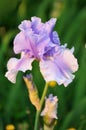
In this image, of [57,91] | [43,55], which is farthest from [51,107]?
[57,91]

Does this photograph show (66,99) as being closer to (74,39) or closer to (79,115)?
(79,115)

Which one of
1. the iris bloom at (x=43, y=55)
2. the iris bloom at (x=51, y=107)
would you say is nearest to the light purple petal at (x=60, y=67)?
the iris bloom at (x=43, y=55)

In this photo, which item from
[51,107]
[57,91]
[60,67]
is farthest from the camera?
[57,91]

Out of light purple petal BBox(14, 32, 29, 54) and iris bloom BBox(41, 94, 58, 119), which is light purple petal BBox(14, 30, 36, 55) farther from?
iris bloom BBox(41, 94, 58, 119)

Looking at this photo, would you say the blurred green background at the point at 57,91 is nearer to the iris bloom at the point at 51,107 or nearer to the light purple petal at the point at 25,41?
the iris bloom at the point at 51,107

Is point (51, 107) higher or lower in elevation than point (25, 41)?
lower

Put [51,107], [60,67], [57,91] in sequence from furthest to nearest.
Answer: [57,91]
[51,107]
[60,67]

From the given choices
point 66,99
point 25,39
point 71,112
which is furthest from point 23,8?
point 25,39

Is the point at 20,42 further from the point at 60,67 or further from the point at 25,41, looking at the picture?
the point at 60,67

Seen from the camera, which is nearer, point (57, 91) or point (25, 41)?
point (25, 41)
